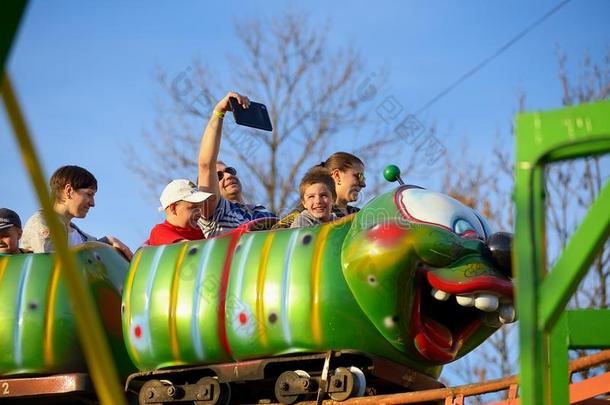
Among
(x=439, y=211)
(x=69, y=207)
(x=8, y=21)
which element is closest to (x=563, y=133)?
(x=8, y=21)

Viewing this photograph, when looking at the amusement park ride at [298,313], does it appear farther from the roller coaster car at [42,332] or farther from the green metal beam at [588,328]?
the green metal beam at [588,328]

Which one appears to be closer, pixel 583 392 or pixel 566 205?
pixel 583 392

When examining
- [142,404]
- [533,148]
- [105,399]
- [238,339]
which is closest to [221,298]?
[238,339]

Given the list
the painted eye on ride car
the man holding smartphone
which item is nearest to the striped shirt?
the man holding smartphone

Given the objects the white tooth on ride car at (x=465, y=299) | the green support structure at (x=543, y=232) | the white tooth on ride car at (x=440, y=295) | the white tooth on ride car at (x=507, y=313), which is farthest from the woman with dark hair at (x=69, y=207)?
the green support structure at (x=543, y=232)

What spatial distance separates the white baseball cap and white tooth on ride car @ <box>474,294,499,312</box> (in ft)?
5.39

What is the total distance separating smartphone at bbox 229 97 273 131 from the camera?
6.01m

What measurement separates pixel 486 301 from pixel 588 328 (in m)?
1.55

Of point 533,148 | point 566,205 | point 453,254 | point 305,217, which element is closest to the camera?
point 533,148

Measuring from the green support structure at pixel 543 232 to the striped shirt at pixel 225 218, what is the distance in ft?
11.0

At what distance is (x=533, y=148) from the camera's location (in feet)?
9.20

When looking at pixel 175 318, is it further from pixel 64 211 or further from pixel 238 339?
pixel 64 211

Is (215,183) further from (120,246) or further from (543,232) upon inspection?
(543,232)

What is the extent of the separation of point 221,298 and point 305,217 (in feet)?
2.46
